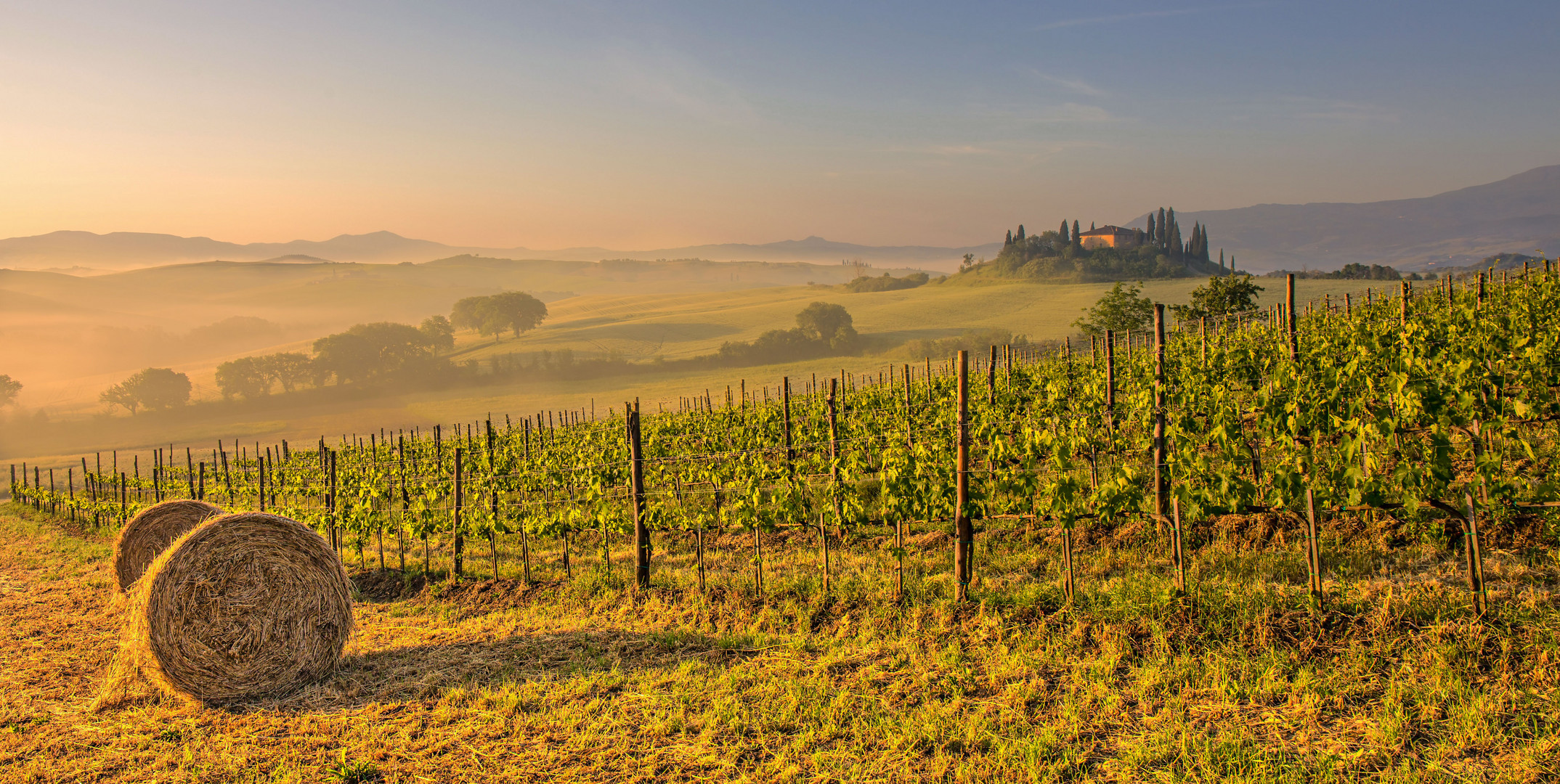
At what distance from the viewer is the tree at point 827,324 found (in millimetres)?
72312

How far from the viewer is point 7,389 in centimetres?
7462

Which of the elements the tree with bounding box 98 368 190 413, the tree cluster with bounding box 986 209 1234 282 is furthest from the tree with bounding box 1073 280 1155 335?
the tree with bounding box 98 368 190 413

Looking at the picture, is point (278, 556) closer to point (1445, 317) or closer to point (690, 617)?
point (690, 617)

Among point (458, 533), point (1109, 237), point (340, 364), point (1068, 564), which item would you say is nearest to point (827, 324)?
point (340, 364)

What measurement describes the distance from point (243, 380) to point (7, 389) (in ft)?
75.7

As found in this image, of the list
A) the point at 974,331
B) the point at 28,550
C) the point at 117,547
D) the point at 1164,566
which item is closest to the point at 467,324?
the point at 974,331

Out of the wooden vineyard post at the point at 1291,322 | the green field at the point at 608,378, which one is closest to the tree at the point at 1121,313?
the green field at the point at 608,378

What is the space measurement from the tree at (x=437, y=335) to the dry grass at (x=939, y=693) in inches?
3248

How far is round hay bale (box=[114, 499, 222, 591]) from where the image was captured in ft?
32.1

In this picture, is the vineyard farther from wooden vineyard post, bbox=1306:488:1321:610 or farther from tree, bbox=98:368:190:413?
tree, bbox=98:368:190:413

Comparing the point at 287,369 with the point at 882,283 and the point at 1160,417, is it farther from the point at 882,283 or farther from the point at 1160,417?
the point at 1160,417

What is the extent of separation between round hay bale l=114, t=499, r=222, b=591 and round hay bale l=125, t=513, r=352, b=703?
3.76m

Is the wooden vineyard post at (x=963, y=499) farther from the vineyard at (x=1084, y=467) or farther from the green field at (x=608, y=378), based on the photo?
the green field at (x=608, y=378)

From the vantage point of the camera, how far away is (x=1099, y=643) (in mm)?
5852
